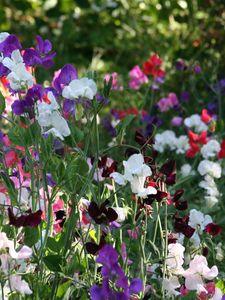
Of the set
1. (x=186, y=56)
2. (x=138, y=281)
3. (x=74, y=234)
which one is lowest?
(x=138, y=281)

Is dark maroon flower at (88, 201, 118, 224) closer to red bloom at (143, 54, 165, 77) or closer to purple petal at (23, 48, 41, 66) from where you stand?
purple petal at (23, 48, 41, 66)

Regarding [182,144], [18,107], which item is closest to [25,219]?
[18,107]

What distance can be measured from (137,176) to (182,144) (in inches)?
60.4

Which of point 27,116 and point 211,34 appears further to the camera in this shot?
point 211,34

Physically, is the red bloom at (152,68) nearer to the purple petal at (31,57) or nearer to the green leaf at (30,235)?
the purple petal at (31,57)

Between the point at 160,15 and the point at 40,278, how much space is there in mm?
3321

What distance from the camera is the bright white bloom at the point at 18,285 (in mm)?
1608

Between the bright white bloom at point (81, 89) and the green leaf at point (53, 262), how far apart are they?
0.33 m

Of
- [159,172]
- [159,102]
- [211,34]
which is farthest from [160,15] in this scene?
[159,172]

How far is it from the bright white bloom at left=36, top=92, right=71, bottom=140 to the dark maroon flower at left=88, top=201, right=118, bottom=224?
0.62 feet

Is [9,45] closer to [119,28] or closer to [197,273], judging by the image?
[197,273]

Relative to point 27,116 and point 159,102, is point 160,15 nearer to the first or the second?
point 159,102

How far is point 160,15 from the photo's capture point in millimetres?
4902

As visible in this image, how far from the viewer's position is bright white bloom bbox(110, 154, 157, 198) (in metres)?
1.67
